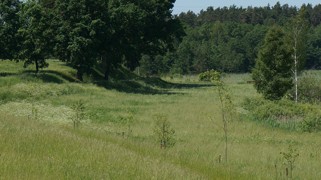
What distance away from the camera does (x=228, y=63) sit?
557 feet

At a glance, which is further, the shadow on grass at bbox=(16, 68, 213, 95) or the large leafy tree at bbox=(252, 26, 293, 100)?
the shadow on grass at bbox=(16, 68, 213, 95)

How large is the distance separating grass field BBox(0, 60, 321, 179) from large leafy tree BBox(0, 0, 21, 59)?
16.5 ft

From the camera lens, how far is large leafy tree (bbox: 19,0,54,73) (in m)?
57.3

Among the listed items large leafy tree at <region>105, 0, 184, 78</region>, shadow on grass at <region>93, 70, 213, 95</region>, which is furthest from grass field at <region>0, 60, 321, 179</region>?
large leafy tree at <region>105, 0, 184, 78</region>

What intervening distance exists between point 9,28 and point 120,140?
4328 cm

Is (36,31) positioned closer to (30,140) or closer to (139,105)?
(139,105)

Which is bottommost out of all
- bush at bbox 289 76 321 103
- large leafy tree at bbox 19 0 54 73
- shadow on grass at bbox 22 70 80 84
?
bush at bbox 289 76 321 103

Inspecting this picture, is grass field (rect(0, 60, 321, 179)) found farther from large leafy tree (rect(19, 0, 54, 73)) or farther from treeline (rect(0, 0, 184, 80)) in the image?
treeline (rect(0, 0, 184, 80))

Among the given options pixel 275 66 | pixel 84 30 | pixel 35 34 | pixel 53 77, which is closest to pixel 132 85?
pixel 84 30

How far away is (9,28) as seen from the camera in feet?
185

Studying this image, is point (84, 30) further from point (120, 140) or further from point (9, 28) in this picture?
point (120, 140)

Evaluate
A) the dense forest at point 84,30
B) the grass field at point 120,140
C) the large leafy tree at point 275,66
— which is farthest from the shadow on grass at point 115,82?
the large leafy tree at point 275,66

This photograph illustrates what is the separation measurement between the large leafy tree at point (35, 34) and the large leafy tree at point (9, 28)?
79 cm

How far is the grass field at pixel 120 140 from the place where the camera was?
10.8 m
